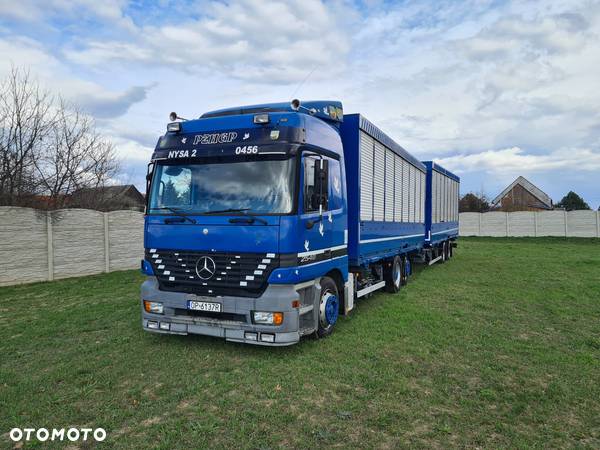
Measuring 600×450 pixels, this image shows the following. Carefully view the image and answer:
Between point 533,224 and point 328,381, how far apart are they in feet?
106

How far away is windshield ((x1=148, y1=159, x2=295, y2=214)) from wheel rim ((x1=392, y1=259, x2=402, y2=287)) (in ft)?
18.1

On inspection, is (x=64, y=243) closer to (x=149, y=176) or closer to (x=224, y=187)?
(x=149, y=176)

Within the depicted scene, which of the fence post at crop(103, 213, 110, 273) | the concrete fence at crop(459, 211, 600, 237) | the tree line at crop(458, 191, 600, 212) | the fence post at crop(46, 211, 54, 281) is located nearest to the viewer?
the fence post at crop(46, 211, 54, 281)

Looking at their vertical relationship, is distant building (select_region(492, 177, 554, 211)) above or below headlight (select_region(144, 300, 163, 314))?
above

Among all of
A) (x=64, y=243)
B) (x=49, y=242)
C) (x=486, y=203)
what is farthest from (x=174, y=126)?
(x=486, y=203)

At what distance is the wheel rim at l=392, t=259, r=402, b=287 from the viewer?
10094 millimetres

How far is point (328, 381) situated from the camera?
4730 millimetres

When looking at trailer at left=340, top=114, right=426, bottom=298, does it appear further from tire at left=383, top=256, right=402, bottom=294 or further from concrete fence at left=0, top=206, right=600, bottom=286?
concrete fence at left=0, top=206, right=600, bottom=286

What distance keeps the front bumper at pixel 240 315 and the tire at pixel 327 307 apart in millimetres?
326

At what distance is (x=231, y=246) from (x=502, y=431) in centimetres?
340

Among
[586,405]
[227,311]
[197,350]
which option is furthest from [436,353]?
[197,350]

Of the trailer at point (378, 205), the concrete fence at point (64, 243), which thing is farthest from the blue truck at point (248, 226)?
the concrete fence at point (64, 243)

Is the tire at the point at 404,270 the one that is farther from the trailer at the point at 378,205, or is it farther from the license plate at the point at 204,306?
the license plate at the point at 204,306

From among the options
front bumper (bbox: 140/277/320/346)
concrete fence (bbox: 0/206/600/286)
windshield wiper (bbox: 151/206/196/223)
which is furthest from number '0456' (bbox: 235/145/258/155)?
concrete fence (bbox: 0/206/600/286)
